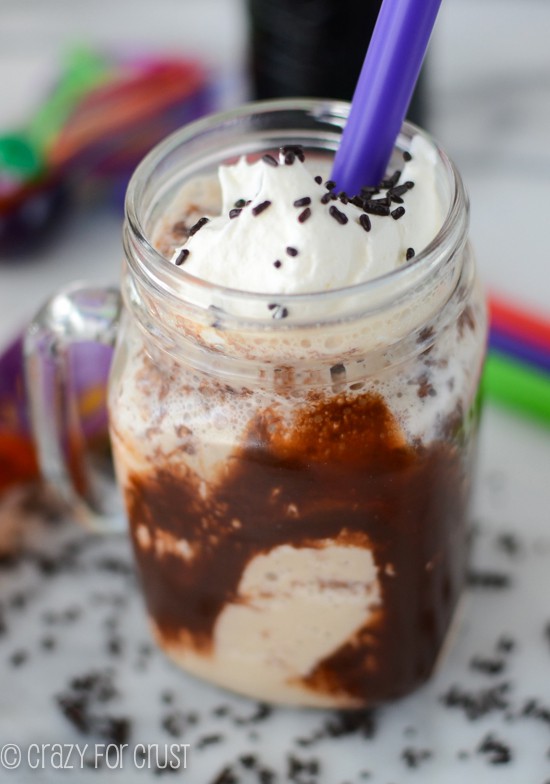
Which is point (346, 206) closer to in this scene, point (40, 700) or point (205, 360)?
point (205, 360)

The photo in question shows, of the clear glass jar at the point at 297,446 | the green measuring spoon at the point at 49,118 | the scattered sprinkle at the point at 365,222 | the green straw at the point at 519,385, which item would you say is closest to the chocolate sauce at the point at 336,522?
the clear glass jar at the point at 297,446

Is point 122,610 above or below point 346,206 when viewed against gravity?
below

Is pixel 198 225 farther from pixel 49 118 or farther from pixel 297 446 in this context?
pixel 49 118

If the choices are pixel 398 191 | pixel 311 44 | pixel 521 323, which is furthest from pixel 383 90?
pixel 311 44

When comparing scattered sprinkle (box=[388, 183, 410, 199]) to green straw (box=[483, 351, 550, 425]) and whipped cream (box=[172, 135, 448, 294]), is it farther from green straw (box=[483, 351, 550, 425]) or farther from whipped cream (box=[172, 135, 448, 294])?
green straw (box=[483, 351, 550, 425])

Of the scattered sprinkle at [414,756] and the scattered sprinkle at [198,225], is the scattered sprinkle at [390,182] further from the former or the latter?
the scattered sprinkle at [414,756]

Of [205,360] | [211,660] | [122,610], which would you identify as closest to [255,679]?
[211,660]

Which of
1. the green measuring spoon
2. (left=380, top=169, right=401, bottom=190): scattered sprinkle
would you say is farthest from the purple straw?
the green measuring spoon
